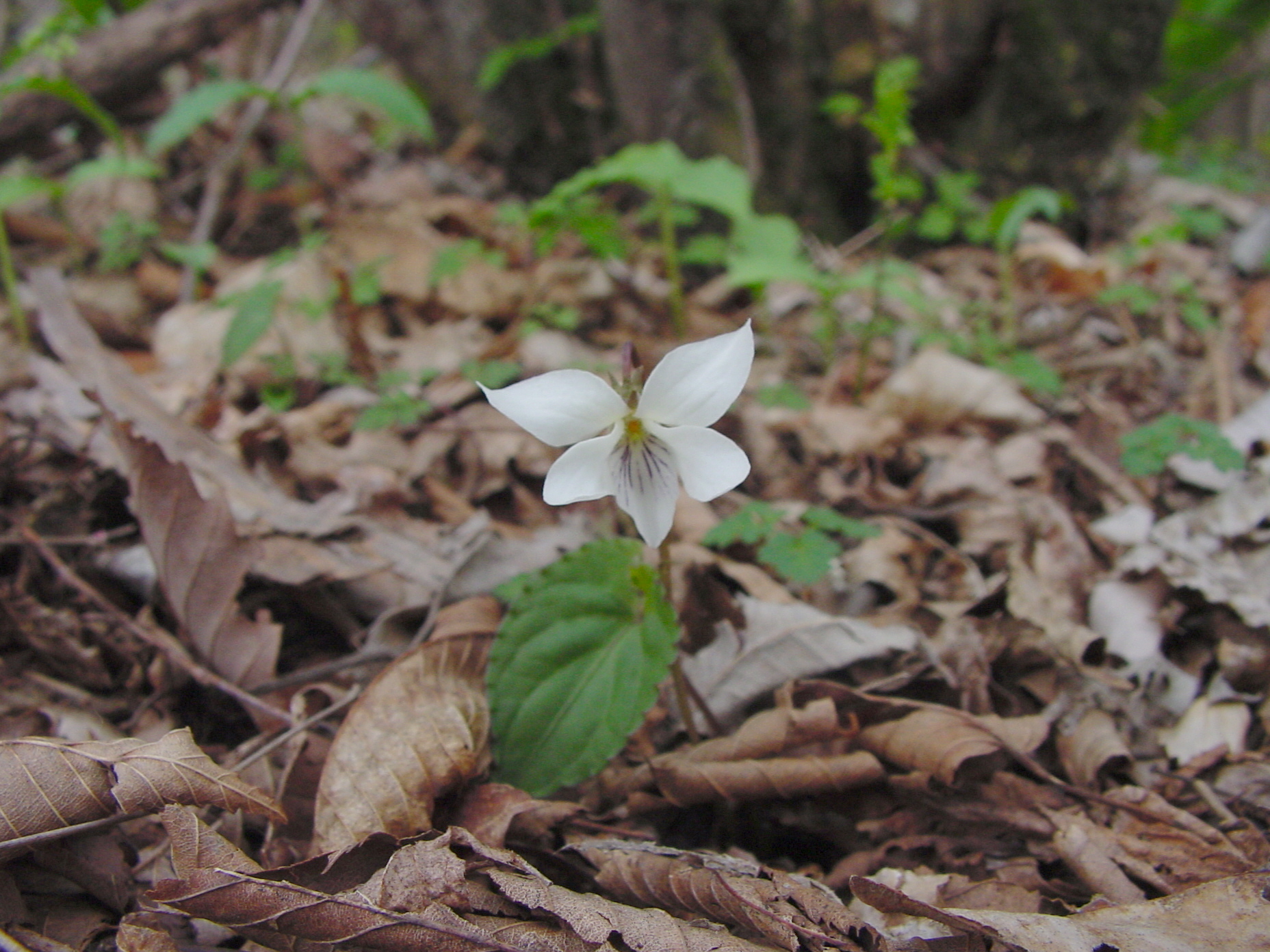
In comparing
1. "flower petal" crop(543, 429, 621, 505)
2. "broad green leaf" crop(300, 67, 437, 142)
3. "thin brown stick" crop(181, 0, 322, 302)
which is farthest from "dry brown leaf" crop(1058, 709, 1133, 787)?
"thin brown stick" crop(181, 0, 322, 302)

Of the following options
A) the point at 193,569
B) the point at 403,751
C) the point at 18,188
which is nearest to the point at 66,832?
the point at 403,751

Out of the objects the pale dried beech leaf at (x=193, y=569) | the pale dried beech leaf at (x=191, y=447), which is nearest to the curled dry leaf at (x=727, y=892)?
the pale dried beech leaf at (x=193, y=569)

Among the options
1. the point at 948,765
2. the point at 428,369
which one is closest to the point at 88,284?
the point at 428,369

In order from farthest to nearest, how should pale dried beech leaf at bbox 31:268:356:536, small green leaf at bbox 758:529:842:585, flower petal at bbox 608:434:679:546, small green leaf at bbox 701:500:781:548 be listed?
pale dried beech leaf at bbox 31:268:356:536
small green leaf at bbox 701:500:781:548
small green leaf at bbox 758:529:842:585
flower petal at bbox 608:434:679:546

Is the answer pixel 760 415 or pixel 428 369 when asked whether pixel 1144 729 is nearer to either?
pixel 760 415

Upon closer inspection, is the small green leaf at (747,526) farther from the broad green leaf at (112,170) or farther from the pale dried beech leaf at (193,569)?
the broad green leaf at (112,170)

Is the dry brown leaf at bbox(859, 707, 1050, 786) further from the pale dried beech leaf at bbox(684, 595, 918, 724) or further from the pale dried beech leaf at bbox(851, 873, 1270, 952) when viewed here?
the pale dried beech leaf at bbox(851, 873, 1270, 952)

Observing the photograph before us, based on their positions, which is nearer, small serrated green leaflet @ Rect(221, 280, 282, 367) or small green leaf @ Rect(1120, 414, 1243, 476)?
small green leaf @ Rect(1120, 414, 1243, 476)
